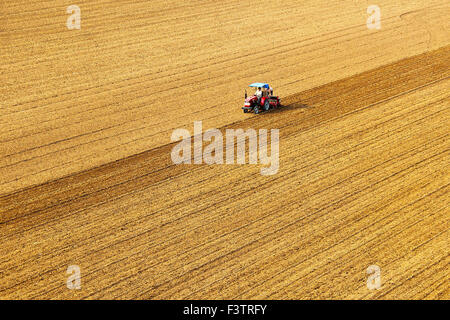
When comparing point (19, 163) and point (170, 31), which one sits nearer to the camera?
point (19, 163)

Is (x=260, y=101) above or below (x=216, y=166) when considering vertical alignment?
above

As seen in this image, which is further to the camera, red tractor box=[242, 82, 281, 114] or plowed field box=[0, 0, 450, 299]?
red tractor box=[242, 82, 281, 114]

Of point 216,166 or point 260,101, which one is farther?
point 260,101

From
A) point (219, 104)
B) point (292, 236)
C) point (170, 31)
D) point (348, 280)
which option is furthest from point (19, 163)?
point (170, 31)

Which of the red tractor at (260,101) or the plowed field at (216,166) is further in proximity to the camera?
the red tractor at (260,101)
